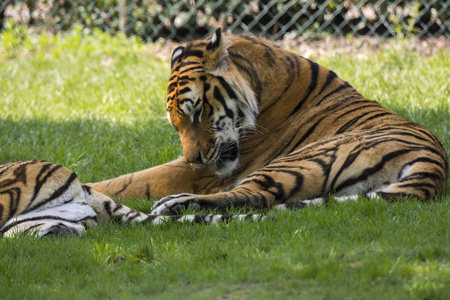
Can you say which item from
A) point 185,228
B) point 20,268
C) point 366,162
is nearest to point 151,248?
point 185,228

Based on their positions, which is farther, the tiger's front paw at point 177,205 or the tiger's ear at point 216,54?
the tiger's ear at point 216,54

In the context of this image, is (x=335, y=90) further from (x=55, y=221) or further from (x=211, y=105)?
(x=55, y=221)

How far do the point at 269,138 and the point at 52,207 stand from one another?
1.96 metres

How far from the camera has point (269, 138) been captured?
5492 mm

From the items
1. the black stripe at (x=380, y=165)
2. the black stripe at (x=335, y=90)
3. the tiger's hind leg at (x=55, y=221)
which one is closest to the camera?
the tiger's hind leg at (x=55, y=221)

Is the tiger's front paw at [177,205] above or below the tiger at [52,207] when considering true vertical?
below

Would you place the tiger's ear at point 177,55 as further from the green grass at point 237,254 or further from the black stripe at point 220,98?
the green grass at point 237,254

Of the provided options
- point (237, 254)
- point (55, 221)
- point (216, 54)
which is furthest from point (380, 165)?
point (55, 221)

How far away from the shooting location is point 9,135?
749 cm

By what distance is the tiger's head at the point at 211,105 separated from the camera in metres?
5.27

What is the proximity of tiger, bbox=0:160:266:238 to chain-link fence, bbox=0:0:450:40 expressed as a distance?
24.2ft

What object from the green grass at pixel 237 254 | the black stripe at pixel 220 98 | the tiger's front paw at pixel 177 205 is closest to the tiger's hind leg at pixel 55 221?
the green grass at pixel 237 254

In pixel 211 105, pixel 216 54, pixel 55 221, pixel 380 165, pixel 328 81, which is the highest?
pixel 216 54

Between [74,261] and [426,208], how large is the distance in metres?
2.17
